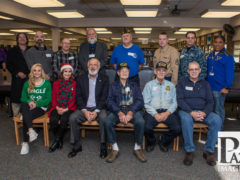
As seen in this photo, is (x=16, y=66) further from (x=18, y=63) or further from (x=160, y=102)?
(x=160, y=102)

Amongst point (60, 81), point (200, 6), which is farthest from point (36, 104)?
point (200, 6)

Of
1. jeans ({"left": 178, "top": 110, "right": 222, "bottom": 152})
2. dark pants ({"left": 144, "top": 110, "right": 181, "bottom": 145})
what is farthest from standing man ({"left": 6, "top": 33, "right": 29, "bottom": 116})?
jeans ({"left": 178, "top": 110, "right": 222, "bottom": 152})

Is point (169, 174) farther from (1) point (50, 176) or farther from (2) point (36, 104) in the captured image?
(2) point (36, 104)

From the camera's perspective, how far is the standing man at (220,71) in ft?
9.79

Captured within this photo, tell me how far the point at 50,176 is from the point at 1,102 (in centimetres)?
388

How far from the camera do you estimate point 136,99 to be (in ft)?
9.21

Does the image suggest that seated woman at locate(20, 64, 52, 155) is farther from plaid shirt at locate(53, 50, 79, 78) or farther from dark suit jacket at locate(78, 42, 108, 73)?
dark suit jacket at locate(78, 42, 108, 73)

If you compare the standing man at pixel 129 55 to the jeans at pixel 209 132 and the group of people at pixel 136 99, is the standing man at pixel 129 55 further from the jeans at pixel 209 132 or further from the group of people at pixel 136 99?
the jeans at pixel 209 132

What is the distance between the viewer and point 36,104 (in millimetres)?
2936

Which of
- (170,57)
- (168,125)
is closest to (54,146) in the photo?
(168,125)

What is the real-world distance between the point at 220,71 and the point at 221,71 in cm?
1

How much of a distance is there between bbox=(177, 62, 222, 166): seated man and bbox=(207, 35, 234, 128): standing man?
0.43 meters

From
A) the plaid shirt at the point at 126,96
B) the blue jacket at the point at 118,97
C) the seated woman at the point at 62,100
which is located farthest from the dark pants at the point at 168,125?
the seated woman at the point at 62,100

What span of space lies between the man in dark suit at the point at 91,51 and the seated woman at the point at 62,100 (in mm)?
553
